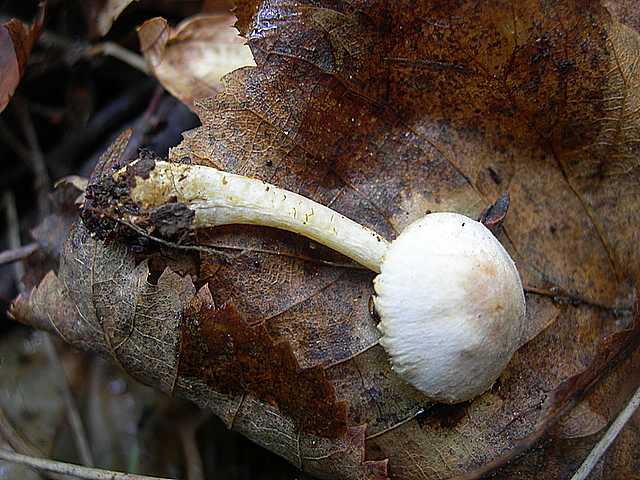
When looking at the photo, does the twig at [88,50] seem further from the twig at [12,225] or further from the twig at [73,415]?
the twig at [73,415]

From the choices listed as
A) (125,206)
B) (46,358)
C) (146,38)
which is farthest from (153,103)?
(46,358)

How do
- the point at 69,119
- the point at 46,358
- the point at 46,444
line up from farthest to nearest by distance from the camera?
the point at 69,119, the point at 46,358, the point at 46,444

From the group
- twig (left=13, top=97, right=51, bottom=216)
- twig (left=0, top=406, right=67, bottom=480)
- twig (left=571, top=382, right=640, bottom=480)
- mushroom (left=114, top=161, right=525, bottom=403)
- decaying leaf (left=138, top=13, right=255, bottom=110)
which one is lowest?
twig (left=0, top=406, right=67, bottom=480)

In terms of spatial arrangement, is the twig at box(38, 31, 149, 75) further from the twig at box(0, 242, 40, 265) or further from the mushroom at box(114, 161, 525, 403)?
the mushroom at box(114, 161, 525, 403)

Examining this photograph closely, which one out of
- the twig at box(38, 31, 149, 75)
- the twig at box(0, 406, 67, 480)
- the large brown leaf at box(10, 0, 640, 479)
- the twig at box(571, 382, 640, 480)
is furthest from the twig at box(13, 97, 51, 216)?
the twig at box(571, 382, 640, 480)

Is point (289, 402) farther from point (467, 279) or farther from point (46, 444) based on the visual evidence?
point (46, 444)

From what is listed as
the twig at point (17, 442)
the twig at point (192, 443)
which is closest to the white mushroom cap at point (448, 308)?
the twig at point (192, 443)

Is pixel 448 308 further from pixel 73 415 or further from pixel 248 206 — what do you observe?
pixel 73 415

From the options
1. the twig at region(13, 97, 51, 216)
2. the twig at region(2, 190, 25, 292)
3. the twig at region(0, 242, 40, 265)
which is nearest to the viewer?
the twig at region(0, 242, 40, 265)
